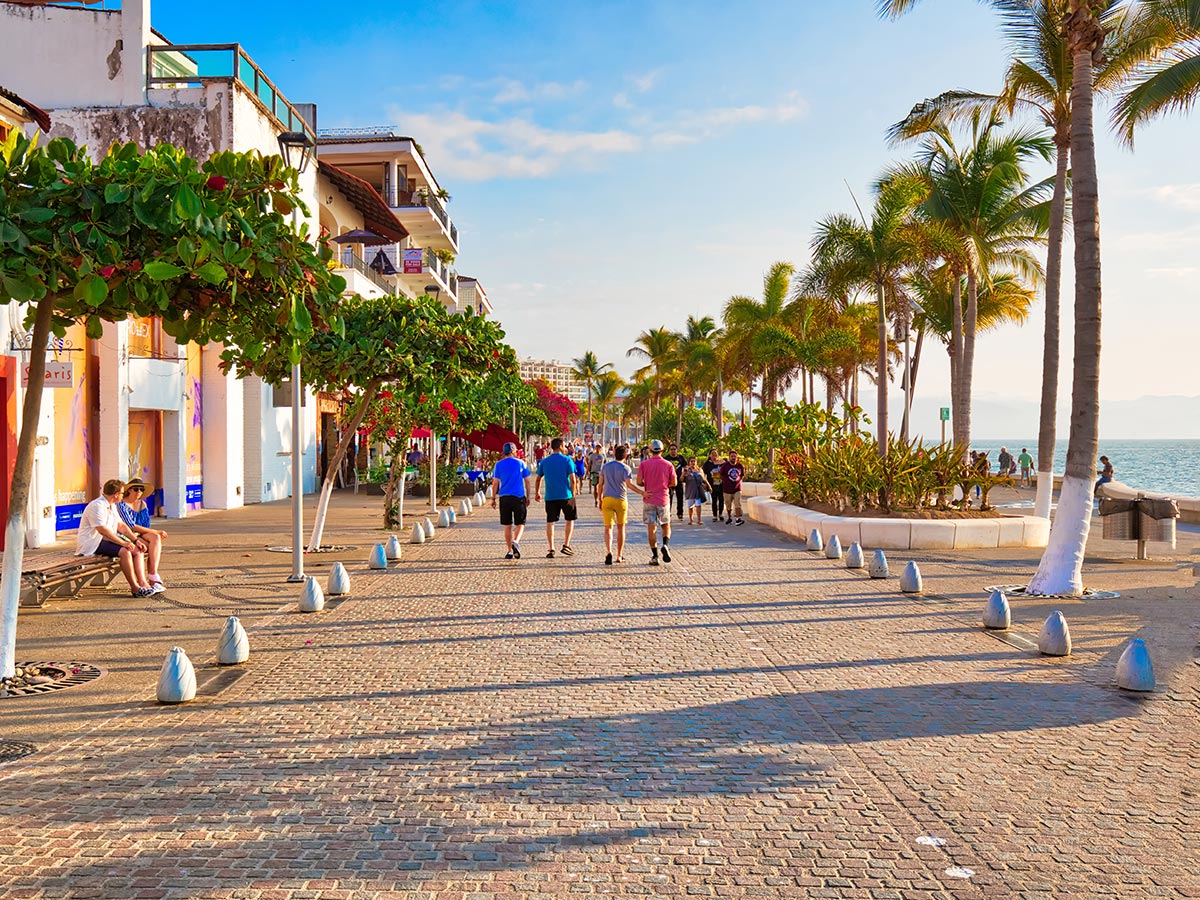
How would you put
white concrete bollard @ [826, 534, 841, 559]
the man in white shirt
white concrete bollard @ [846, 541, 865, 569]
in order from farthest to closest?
white concrete bollard @ [826, 534, 841, 559] → white concrete bollard @ [846, 541, 865, 569] → the man in white shirt

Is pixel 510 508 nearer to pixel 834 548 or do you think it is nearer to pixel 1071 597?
pixel 834 548

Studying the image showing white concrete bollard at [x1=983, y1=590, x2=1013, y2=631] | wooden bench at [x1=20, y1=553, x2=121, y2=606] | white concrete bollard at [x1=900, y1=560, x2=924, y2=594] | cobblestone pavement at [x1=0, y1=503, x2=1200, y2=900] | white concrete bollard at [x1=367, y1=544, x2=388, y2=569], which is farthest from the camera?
white concrete bollard at [x1=367, y1=544, x2=388, y2=569]

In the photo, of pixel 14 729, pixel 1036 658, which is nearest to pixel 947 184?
pixel 1036 658

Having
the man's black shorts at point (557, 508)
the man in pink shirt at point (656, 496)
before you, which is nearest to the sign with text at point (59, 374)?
the man's black shorts at point (557, 508)

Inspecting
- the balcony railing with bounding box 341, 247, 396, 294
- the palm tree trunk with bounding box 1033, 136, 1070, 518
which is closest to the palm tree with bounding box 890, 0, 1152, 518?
the palm tree trunk with bounding box 1033, 136, 1070, 518

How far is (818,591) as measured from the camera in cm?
1285

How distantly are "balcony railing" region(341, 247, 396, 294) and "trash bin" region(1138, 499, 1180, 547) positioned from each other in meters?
24.0

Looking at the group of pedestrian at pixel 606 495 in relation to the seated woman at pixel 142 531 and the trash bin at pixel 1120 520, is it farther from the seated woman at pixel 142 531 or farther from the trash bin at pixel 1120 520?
the trash bin at pixel 1120 520

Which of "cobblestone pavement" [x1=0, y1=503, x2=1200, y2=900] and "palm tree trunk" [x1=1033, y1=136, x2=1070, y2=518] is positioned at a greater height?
"palm tree trunk" [x1=1033, y1=136, x2=1070, y2=518]

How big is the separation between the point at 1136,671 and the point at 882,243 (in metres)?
19.3

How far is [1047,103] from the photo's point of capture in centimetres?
1923

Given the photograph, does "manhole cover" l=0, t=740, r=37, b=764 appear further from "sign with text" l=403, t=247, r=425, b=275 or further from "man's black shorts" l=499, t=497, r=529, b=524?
"sign with text" l=403, t=247, r=425, b=275

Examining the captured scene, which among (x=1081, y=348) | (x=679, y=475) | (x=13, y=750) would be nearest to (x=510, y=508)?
(x=1081, y=348)

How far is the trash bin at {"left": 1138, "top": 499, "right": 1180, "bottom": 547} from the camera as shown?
1559 cm
